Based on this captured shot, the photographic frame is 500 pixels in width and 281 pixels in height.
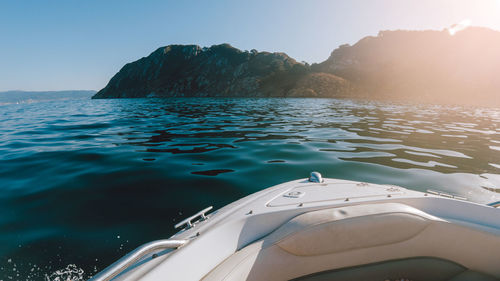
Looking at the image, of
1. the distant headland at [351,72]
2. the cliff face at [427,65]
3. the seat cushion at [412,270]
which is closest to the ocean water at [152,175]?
the seat cushion at [412,270]

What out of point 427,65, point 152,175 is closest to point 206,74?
point 427,65

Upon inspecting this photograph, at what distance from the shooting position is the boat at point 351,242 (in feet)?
5.49

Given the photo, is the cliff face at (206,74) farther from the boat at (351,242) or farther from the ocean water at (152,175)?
the boat at (351,242)

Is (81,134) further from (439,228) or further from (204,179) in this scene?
(439,228)

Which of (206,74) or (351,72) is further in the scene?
(206,74)

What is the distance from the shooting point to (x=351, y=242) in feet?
5.89

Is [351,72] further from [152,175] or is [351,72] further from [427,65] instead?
[152,175]

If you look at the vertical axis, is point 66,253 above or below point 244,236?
below

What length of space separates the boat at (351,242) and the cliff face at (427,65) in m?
50.5

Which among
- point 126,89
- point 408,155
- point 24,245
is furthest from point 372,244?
point 126,89

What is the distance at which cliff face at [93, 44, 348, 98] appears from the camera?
92.1m

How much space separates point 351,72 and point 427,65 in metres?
24.5

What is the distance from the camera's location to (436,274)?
6.36 feet

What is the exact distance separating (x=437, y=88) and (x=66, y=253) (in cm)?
8099
